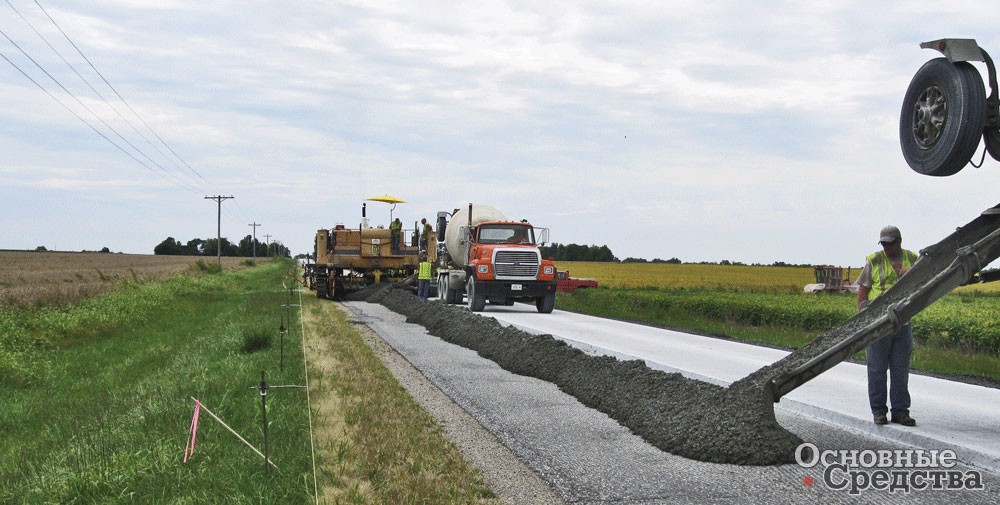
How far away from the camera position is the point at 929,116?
8.34m

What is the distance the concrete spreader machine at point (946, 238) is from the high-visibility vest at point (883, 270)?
163 millimetres

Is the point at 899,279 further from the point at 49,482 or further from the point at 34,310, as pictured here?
the point at 34,310

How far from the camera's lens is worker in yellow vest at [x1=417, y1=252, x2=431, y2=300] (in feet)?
98.9

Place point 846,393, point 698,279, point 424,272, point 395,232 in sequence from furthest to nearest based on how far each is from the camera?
point 698,279 < point 395,232 < point 424,272 < point 846,393

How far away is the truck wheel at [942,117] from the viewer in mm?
7746

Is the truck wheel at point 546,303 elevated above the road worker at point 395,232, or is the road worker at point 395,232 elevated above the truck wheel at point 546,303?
the road worker at point 395,232

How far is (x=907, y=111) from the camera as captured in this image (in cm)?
872

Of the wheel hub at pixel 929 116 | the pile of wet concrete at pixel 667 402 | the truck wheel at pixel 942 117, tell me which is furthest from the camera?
the wheel hub at pixel 929 116

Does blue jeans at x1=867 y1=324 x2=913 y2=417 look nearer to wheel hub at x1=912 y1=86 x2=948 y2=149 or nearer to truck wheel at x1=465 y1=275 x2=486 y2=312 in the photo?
wheel hub at x1=912 y1=86 x2=948 y2=149

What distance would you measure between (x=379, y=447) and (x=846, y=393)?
5611 millimetres

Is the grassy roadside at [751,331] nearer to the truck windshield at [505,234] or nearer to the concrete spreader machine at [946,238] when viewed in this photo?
the truck windshield at [505,234]

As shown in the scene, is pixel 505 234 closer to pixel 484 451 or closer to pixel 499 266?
pixel 499 266

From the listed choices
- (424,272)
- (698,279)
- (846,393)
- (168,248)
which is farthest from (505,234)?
(168,248)

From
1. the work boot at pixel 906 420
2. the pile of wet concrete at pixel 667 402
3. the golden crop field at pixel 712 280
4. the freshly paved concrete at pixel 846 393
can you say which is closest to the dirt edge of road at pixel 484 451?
the pile of wet concrete at pixel 667 402
